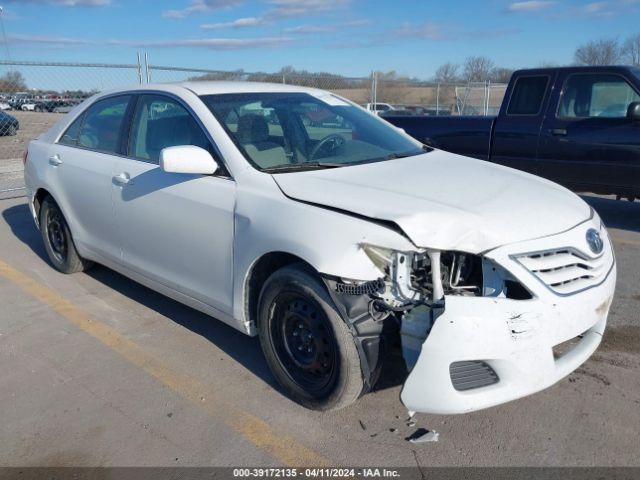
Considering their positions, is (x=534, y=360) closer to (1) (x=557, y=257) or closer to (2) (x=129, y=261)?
(1) (x=557, y=257)

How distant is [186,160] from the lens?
3.31 metres

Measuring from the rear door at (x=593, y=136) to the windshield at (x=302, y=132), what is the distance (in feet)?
10.6

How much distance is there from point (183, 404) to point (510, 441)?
174cm

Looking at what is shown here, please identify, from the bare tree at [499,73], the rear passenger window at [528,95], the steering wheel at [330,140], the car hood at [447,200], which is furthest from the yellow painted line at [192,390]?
the bare tree at [499,73]

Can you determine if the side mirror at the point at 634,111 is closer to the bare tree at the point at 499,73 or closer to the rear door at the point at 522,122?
the rear door at the point at 522,122

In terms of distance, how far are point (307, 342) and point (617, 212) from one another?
6189 mm

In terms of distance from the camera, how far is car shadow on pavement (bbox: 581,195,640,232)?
22.8ft

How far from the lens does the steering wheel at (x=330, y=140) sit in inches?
147

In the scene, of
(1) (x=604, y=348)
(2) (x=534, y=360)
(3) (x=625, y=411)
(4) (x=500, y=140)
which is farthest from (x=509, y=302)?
(4) (x=500, y=140)

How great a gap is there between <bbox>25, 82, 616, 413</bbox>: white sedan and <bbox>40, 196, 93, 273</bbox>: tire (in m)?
1.00

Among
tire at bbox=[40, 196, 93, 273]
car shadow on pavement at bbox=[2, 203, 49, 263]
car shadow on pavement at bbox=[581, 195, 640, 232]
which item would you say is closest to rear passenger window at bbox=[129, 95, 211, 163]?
tire at bbox=[40, 196, 93, 273]

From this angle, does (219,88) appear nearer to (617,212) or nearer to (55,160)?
(55,160)

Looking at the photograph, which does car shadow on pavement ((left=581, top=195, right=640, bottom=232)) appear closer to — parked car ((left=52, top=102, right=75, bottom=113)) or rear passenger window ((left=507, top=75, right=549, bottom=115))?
rear passenger window ((left=507, top=75, right=549, bottom=115))

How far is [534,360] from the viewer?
2586mm
